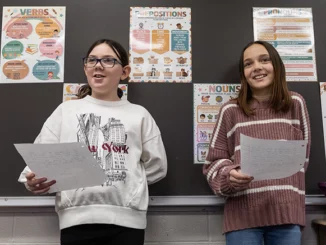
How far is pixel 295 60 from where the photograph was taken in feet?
5.44

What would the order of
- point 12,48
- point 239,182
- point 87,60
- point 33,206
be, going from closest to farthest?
1. point 239,182
2. point 87,60
3. point 33,206
4. point 12,48

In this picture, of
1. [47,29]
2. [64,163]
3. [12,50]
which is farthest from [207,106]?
[12,50]

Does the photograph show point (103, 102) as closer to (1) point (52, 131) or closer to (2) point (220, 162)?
(1) point (52, 131)

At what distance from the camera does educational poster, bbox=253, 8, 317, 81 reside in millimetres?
1650

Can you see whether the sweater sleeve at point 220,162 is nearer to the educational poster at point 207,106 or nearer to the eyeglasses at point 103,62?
the educational poster at point 207,106

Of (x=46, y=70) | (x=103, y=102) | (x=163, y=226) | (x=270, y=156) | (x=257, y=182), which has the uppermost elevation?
(x=46, y=70)

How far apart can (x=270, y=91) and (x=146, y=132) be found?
62cm

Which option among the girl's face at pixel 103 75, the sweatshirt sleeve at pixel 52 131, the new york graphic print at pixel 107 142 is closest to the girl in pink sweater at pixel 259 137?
the new york graphic print at pixel 107 142

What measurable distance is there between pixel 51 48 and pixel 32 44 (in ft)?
0.35

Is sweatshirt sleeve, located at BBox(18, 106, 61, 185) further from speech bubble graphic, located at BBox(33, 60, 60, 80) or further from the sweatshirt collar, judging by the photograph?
speech bubble graphic, located at BBox(33, 60, 60, 80)

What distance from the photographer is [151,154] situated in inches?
53.2

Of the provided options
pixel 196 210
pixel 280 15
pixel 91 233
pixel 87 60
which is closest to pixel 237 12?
pixel 280 15

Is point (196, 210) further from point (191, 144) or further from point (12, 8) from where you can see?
point (12, 8)

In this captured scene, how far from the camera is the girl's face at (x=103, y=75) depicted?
1.34 meters
